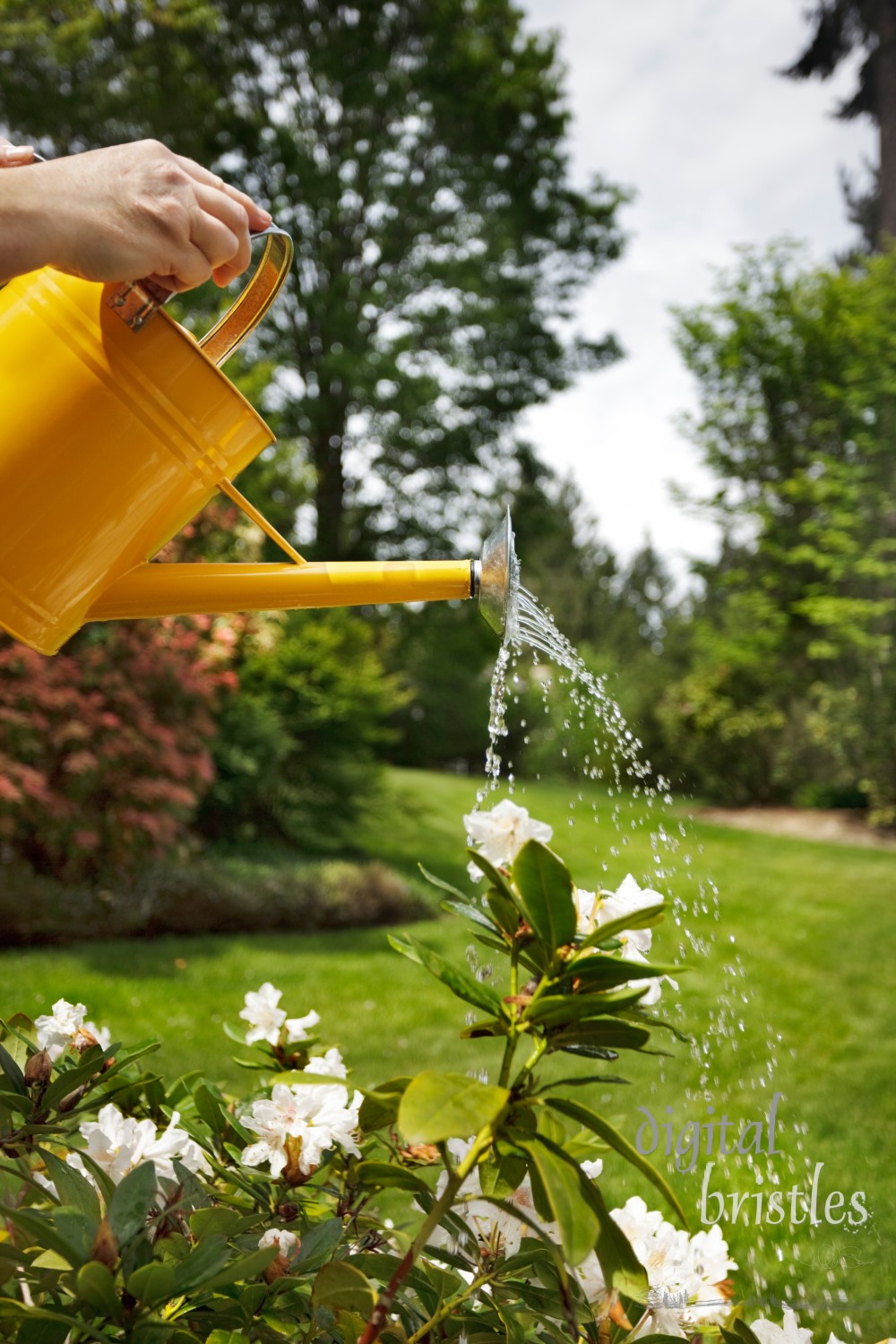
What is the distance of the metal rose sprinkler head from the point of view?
0.92m

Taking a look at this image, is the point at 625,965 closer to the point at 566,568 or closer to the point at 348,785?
the point at 348,785

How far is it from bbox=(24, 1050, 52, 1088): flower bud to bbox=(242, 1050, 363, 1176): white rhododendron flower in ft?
0.65

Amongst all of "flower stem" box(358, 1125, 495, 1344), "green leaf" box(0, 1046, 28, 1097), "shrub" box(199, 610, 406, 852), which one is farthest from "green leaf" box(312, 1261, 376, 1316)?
"shrub" box(199, 610, 406, 852)

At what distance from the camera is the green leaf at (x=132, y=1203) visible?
2.26 ft

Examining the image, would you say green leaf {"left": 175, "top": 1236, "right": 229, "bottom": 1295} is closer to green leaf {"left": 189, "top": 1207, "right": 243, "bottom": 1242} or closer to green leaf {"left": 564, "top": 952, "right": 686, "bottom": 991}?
green leaf {"left": 189, "top": 1207, "right": 243, "bottom": 1242}

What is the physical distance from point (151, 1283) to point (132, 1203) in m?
0.07

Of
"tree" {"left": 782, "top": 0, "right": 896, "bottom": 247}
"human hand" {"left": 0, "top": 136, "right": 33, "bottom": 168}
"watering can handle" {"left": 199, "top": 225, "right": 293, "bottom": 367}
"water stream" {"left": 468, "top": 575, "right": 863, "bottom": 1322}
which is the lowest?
"water stream" {"left": 468, "top": 575, "right": 863, "bottom": 1322}

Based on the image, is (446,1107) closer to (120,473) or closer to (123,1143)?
(123,1143)

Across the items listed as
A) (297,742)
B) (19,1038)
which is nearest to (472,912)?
(19,1038)

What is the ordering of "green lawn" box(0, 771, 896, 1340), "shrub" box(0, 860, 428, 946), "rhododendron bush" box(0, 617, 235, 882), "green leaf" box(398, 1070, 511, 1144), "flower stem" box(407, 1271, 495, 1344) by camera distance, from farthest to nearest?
"rhododendron bush" box(0, 617, 235, 882), "shrub" box(0, 860, 428, 946), "green lawn" box(0, 771, 896, 1340), "flower stem" box(407, 1271, 495, 1344), "green leaf" box(398, 1070, 511, 1144)

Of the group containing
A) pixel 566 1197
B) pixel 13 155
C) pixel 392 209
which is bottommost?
pixel 566 1197

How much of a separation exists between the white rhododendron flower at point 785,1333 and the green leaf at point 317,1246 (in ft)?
1.25

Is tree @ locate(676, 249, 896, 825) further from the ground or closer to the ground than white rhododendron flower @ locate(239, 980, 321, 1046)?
further from the ground

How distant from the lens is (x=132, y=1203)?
0.70 meters
